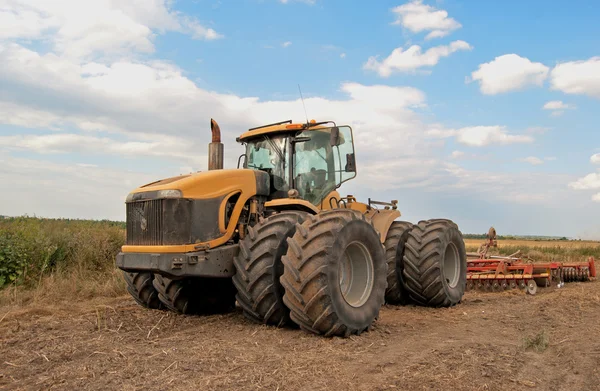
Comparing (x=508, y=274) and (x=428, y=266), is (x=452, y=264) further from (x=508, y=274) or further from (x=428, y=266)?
(x=508, y=274)

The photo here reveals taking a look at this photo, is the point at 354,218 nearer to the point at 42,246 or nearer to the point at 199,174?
the point at 199,174

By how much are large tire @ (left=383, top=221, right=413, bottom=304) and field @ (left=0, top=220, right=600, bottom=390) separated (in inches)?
15.3

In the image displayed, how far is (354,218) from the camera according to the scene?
6.50 meters

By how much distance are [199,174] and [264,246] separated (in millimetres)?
1434

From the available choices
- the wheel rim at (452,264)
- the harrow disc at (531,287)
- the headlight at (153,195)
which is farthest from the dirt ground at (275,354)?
the harrow disc at (531,287)

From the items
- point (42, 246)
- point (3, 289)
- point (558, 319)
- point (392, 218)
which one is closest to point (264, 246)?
point (392, 218)

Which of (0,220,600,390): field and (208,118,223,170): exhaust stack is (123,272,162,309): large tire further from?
(208,118,223,170): exhaust stack

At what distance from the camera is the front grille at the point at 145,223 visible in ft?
21.3

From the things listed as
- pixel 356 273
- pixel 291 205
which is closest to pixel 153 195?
pixel 291 205

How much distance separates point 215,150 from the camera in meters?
8.10

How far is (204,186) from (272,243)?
124cm

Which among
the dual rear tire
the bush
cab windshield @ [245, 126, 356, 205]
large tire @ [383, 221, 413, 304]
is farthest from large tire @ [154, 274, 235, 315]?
the bush

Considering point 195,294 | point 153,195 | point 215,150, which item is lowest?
point 195,294

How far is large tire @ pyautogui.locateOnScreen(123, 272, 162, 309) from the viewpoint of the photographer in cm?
767
